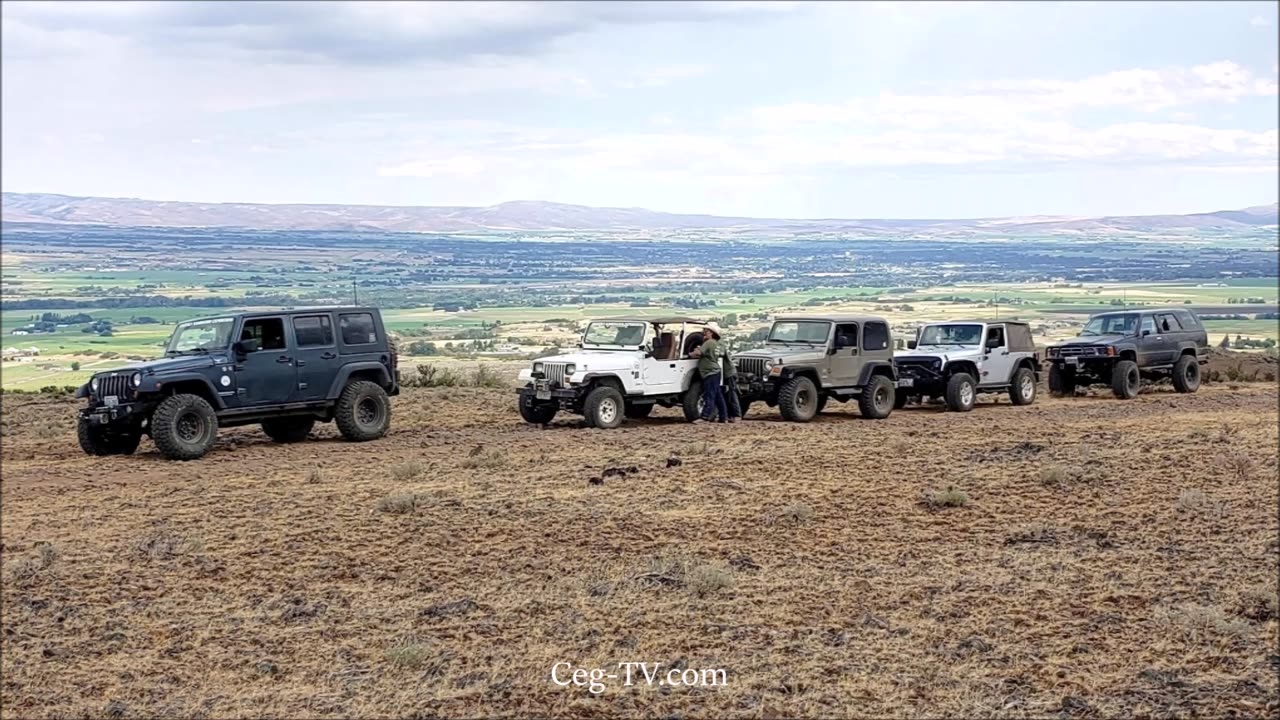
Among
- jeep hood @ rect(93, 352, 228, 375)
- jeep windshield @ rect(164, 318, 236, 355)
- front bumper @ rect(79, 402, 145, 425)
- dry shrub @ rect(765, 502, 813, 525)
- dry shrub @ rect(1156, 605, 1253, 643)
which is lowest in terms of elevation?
dry shrub @ rect(1156, 605, 1253, 643)

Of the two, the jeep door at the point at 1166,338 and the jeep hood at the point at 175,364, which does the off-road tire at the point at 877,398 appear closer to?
the jeep door at the point at 1166,338

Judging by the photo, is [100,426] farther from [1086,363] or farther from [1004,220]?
[1004,220]

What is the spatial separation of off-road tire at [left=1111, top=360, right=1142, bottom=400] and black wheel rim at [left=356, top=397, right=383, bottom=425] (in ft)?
53.9

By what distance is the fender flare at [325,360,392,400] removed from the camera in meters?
20.9

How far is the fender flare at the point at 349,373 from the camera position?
68.5 ft

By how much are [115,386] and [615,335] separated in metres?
8.06

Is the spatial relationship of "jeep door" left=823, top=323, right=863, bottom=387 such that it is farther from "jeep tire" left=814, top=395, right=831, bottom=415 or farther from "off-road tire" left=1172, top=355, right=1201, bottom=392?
"off-road tire" left=1172, top=355, right=1201, bottom=392

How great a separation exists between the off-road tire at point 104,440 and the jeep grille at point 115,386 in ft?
2.32

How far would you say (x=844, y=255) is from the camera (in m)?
42.0

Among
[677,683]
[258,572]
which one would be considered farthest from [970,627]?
[258,572]

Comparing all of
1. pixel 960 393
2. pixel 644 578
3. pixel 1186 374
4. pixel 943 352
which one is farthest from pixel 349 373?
pixel 1186 374

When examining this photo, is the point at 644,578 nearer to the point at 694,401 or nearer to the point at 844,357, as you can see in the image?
the point at 694,401

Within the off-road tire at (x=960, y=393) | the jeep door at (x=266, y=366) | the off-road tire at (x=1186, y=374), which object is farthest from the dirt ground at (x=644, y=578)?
the off-road tire at (x=1186, y=374)

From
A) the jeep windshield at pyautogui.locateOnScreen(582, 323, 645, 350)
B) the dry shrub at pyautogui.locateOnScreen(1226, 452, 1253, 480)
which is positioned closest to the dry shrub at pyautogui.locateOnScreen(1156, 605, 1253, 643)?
the dry shrub at pyautogui.locateOnScreen(1226, 452, 1253, 480)
